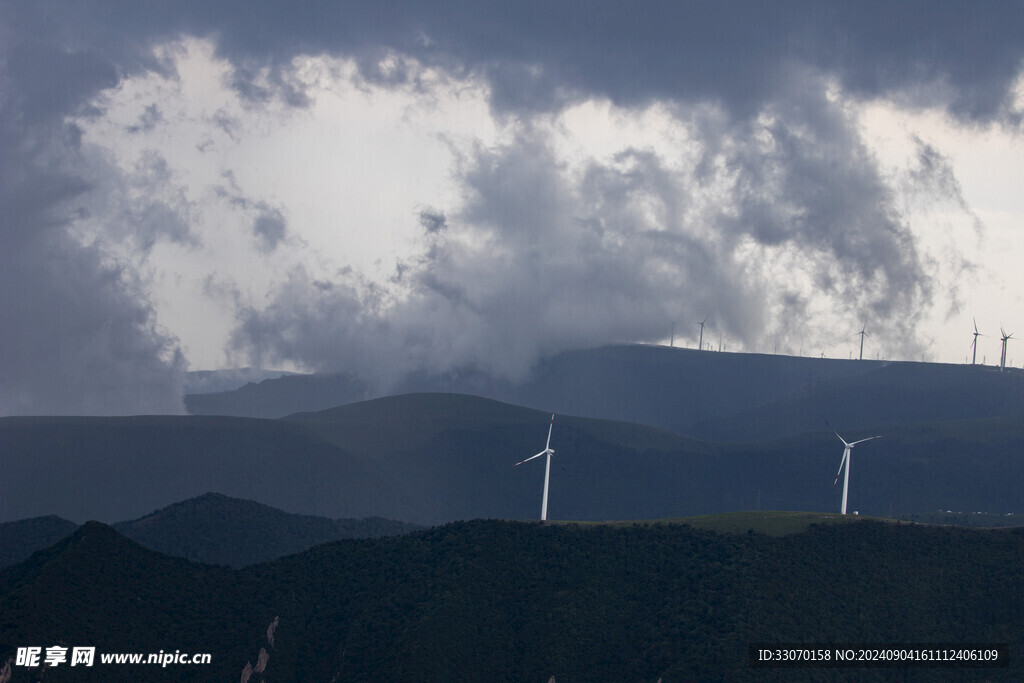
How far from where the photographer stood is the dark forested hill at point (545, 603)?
13825cm

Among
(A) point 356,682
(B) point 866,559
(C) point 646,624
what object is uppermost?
(B) point 866,559

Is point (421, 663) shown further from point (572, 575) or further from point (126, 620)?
point (126, 620)

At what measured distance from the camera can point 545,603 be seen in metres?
154

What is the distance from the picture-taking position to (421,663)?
140500 mm

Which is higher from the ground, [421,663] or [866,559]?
[866,559]

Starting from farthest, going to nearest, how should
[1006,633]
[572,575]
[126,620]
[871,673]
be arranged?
[572,575] → [126,620] → [1006,633] → [871,673]

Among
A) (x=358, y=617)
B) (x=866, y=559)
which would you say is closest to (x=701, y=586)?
(x=866, y=559)

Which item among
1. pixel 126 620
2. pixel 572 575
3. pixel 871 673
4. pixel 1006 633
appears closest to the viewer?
pixel 871 673

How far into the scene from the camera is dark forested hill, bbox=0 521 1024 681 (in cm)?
13825

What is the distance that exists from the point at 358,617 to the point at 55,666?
40.0 m

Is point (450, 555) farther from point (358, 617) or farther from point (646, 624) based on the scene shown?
point (646, 624)

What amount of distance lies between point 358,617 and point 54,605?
38527mm

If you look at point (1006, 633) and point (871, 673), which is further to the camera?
point (1006, 633)

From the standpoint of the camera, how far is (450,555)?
6604 inches
